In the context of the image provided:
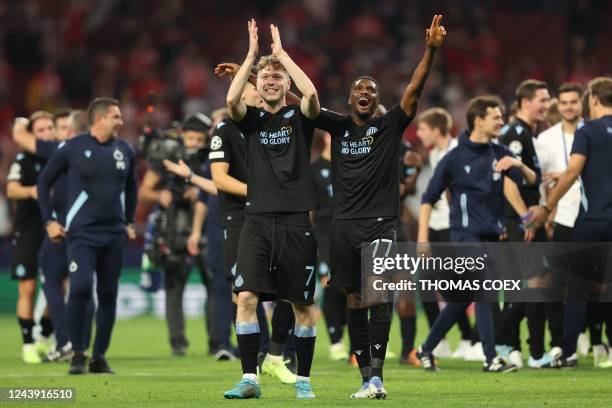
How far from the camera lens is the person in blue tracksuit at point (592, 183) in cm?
1093

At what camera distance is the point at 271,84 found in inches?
360

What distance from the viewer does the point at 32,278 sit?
1420cm

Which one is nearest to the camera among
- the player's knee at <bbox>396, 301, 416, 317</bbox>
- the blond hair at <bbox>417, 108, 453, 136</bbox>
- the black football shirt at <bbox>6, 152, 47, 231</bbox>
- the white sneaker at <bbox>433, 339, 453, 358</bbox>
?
the player's knee at <bbox>396, 301, 416, 317</bbox>

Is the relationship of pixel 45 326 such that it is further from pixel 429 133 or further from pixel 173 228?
pixel 429 133

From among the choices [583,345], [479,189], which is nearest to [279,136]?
[479,189]

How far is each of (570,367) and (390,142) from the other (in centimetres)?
362

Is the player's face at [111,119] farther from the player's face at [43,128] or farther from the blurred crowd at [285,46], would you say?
the blurred crowd at [285,46]

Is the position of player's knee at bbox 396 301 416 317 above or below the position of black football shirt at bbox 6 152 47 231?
below

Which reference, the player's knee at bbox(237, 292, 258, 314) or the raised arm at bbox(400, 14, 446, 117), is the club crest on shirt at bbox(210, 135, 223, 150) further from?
the raised arm at bbox(400, 14, 446, 117)

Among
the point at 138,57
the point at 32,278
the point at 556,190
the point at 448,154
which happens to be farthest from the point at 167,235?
the point at 138,57

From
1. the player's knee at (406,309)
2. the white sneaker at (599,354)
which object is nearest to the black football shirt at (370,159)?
the player's knee at (406,309)

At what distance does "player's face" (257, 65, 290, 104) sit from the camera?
9109 mm

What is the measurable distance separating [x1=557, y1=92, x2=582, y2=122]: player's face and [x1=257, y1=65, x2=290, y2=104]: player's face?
408 cm

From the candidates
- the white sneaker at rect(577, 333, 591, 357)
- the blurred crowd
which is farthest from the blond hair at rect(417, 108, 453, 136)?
the blurred crowd
